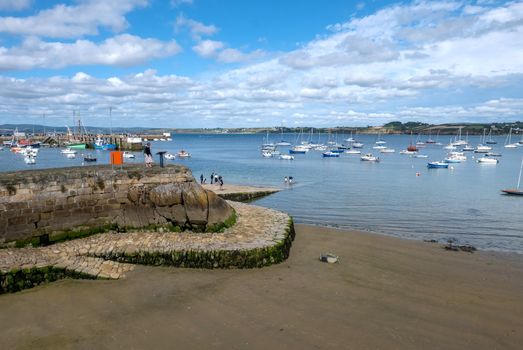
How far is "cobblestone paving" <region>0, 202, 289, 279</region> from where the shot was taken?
11883 millimetres

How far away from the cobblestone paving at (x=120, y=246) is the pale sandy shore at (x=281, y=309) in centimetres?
69

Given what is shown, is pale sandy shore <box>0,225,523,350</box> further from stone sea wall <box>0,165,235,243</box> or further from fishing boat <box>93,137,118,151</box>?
fishing boat <box>93,137,118,151</box>

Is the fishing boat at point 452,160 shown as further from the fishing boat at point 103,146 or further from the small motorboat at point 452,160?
the fishing boat at point 103,146

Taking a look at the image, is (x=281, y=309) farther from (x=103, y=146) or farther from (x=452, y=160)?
(x=103, y=146)

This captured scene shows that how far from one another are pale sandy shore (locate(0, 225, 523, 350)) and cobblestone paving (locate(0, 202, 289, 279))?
69 centimetres

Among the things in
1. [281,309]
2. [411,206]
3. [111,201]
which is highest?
[111,201]

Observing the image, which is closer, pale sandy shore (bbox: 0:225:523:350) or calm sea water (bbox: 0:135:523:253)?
pale sandy shore (bbox: 0:225:523:350)

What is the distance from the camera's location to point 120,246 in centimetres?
1340

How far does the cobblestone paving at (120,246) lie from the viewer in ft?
39.0

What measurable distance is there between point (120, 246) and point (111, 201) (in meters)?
2.10

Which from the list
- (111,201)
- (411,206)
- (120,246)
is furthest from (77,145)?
(120,246)

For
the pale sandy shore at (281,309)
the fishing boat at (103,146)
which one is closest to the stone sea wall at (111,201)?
the pale sandy shore at (281,309)

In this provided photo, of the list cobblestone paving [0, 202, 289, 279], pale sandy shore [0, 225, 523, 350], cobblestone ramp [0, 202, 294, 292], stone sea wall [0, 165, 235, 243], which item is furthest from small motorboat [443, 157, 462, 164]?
stone sea wall [0, 165, 235, 243]

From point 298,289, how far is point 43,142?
134508 millimetres
